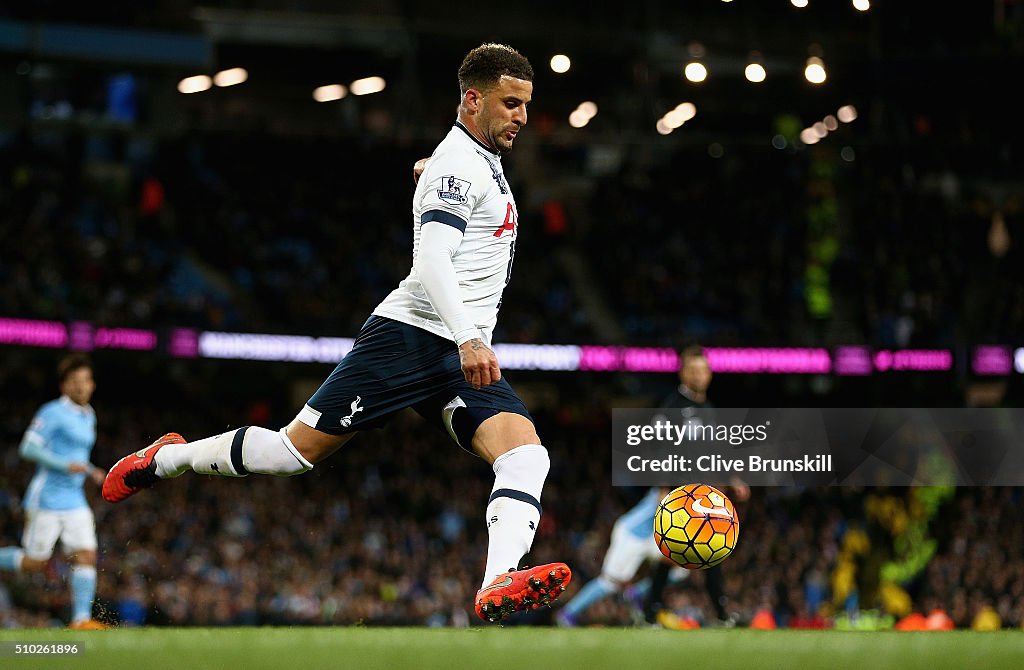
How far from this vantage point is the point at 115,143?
2602 centimetres

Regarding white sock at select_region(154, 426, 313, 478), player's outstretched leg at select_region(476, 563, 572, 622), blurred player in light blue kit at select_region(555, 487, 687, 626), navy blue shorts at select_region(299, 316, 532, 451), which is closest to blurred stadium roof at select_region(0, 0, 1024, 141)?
blurred player in light blue kit at select_region(555, 487, 687, 626)

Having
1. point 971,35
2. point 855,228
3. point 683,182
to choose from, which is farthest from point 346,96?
point 971,35

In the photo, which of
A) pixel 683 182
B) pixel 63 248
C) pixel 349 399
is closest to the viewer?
pixel 349 399

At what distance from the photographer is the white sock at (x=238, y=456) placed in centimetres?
580

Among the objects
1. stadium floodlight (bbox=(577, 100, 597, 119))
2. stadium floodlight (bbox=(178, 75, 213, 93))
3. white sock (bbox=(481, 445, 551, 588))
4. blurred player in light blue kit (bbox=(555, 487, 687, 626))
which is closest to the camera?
white sock (bbox=(481, 445, 551, 588))

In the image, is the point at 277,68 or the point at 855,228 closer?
the point at 855,228

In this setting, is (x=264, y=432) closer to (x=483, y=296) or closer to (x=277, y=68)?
(x=483, y=296)

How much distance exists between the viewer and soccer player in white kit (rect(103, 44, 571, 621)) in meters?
5.46

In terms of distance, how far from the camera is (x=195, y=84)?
2798cm

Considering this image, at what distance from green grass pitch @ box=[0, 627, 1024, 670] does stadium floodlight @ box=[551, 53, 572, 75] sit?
2420cm

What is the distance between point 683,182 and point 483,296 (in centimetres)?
2259

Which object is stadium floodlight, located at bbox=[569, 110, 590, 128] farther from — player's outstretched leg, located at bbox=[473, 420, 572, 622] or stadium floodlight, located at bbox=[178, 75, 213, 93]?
player's outstretched leg, located at bbox=[473, 420, 572, 622]

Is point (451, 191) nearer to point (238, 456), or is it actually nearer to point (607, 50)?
point (238, 456)

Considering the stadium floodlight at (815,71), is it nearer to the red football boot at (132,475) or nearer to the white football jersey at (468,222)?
the white football jersey at (468,222)
